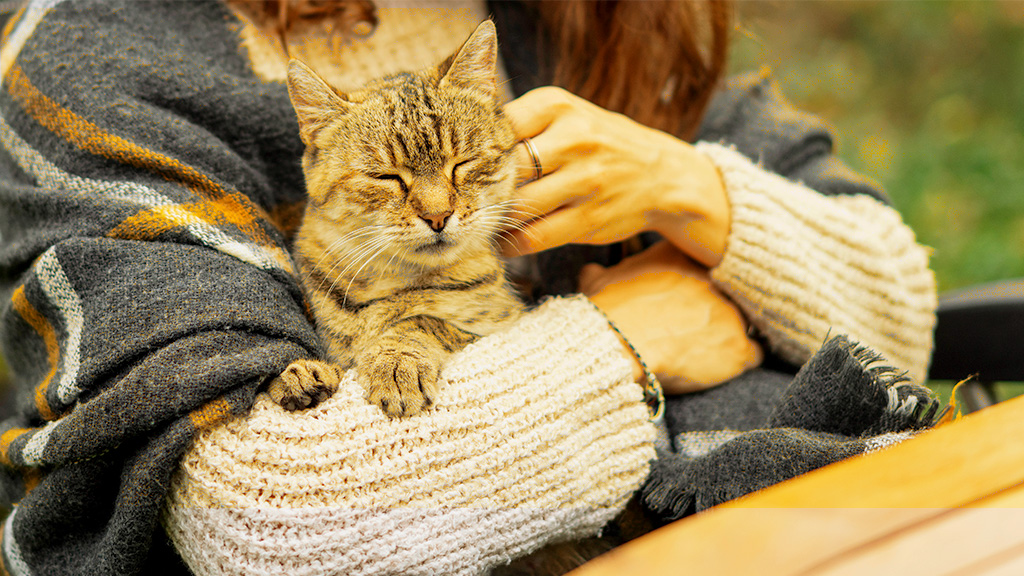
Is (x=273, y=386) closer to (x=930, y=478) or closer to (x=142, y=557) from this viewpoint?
(x=142, y=557)

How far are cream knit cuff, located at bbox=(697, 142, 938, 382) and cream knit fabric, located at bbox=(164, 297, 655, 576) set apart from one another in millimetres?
391

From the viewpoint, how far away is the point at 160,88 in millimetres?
1001

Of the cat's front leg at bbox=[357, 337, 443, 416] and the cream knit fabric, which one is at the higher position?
the cat's front leg at bbox=[357, 337, 443, 416]

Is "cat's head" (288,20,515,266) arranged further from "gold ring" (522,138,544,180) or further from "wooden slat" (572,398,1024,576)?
"wooden slat" (572,398,1024,576)

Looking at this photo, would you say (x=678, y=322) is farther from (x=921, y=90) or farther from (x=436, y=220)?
(x=921, y=90)

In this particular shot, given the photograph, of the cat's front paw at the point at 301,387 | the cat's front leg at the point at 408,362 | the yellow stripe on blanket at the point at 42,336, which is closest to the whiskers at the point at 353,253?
the cat's front leg at the point at 408,362

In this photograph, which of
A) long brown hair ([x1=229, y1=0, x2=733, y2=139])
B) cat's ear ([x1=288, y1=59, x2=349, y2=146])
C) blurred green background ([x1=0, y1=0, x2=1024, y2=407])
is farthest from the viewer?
blurred green background ([x1=0, y1=0, x2=1024, y2=407])

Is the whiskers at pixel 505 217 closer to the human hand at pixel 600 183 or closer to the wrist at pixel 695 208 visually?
the human hand at pixel 600 183

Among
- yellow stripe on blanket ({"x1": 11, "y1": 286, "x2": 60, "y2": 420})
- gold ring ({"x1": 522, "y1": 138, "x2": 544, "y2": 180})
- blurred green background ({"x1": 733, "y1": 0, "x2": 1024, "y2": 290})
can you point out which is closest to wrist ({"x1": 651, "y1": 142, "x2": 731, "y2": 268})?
gold ring ({"x1": 522, "y1": 138, "x2": 544, "y2": 180})

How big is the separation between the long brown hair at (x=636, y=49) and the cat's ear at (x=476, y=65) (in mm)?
291

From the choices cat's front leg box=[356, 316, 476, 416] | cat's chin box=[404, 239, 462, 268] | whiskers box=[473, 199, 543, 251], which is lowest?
cat's front leg box=[356, 316, 476, 416]

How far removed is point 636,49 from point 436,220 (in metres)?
0.66

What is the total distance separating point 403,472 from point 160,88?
27.8 inches

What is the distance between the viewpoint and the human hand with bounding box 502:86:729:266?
3.51ft
